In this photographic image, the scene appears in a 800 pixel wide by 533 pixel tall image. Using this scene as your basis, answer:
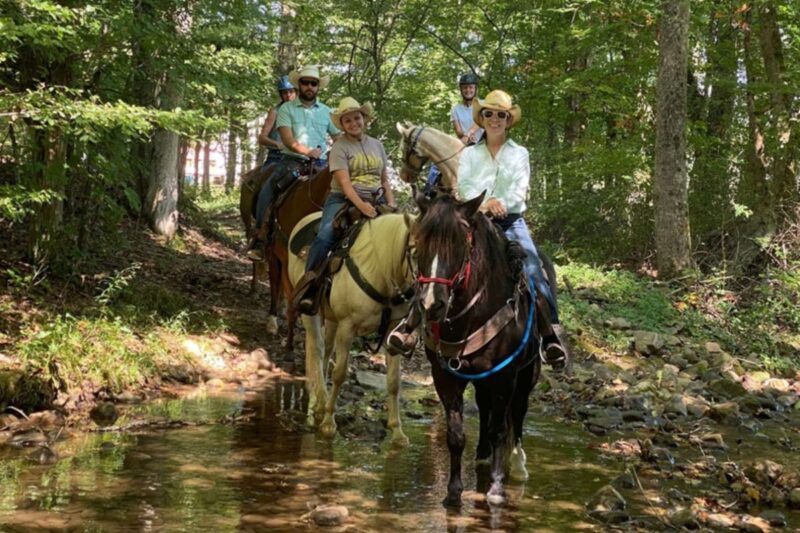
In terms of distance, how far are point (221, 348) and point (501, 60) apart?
12.6 m

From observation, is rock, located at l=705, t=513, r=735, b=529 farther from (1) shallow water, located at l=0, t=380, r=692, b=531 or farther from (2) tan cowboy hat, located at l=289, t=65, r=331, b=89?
(2) tan cowboy hat, located at l=289, t=65, r=331, b=89

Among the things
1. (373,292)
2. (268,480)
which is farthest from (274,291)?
(268,480)

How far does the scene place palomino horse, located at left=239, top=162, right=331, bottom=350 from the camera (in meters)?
9.82

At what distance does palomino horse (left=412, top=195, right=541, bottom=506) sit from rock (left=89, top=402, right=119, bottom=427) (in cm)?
352

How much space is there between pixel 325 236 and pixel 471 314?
2860 mm

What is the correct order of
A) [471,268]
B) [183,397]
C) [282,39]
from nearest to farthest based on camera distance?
[471,268], [183,397], [282,39]

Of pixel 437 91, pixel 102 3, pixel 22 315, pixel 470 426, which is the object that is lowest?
pixel 470 426

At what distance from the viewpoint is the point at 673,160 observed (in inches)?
603

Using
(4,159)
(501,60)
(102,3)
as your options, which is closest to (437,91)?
(501,60)

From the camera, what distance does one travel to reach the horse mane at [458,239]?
5.04m

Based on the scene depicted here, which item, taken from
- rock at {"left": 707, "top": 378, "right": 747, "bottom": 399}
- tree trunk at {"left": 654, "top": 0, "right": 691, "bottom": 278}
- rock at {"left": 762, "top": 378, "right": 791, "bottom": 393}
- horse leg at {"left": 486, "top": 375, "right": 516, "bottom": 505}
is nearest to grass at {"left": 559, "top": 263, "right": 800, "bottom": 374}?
tree trunk at {"left": 654, "top": 0, "right": 691, "bottom": 278}

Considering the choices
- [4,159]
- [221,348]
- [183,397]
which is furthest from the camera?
[4,159]

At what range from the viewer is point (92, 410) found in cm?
755

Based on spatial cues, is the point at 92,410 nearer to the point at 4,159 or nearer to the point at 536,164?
the point at 4,159
